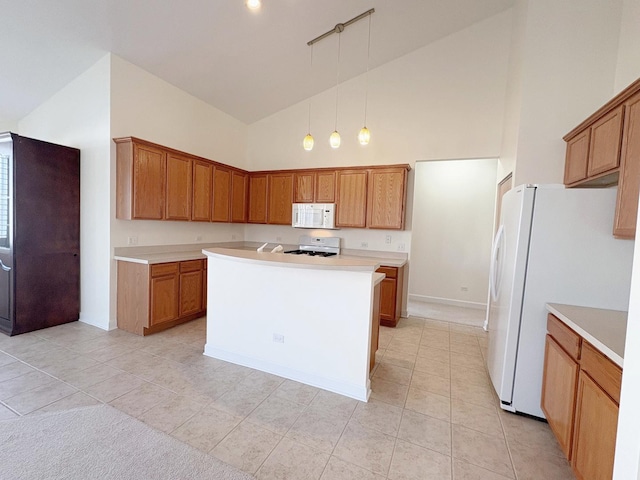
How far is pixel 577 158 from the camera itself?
7.95 ft

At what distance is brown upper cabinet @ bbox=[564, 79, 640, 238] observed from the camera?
5.46ft

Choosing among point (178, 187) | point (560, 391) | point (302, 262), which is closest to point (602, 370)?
point (560, 391)

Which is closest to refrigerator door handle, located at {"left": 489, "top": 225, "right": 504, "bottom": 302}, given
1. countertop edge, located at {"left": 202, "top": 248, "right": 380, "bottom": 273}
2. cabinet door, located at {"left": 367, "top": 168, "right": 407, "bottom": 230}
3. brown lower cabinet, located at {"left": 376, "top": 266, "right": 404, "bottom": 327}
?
countertop edge, located at {"left": 202, "top": 248, "right": 380, "bottom": 273}

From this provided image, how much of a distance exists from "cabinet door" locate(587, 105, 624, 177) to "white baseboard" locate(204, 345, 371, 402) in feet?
7.84

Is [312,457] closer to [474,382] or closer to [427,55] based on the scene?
[474,382]

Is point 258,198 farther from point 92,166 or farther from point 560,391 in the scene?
point 560,391

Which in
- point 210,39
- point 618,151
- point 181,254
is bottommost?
point 181,254

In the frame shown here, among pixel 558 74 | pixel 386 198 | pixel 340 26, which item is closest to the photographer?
pixel 558 74

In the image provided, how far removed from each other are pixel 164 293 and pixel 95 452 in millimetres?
2019

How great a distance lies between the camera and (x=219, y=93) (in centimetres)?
441

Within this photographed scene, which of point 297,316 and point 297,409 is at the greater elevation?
point 297,316

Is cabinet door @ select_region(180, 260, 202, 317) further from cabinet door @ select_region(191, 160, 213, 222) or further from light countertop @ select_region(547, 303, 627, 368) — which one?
light countertop @ select_region(547, 303, 627, 368)

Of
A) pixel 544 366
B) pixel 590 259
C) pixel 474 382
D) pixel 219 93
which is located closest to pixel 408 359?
pixel 474 382

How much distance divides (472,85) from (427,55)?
0.83 metres
